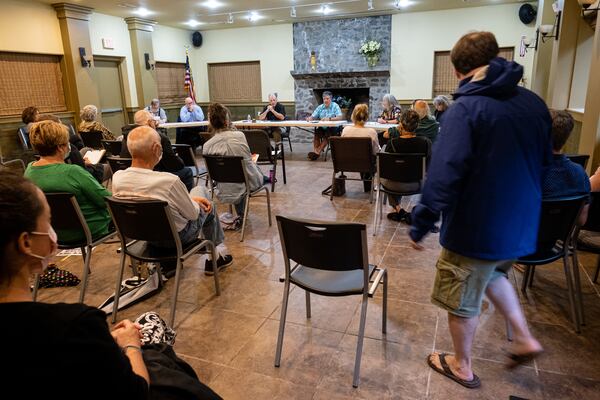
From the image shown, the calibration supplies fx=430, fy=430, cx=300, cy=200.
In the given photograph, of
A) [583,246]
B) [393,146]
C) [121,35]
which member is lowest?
[583,246]

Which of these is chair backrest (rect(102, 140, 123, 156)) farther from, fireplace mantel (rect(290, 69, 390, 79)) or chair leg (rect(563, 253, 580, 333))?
fireplace mantel (rect(290, 69, 390, 79))

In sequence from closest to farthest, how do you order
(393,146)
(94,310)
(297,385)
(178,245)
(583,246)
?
(94,310), (297,385), (178,245), (583,246), (393,146)

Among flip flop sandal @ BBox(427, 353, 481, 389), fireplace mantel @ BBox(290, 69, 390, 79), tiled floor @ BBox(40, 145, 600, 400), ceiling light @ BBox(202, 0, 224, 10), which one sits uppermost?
ceiling light @ BBox(202, 0, 224, 10)

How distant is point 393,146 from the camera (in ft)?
13.1

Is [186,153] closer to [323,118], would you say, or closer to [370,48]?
[323,118]

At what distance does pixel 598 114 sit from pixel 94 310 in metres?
3.76

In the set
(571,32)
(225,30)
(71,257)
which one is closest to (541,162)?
(71,257)

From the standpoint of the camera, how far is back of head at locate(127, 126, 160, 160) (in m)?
2.43

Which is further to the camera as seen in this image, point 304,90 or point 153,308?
point 304,90

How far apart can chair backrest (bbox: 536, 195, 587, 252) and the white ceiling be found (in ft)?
21.4

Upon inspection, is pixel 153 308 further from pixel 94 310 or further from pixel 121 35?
pixel 121 35

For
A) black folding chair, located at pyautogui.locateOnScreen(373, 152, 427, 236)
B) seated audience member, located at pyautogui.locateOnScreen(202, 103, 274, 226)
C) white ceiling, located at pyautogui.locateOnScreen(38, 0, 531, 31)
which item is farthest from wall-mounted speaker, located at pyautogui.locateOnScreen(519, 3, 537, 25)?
seated audience member, located at pyautogui.locateOnScreen(202, 103, 274, 226)

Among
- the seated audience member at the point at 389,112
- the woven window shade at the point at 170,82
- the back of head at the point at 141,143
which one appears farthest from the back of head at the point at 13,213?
the woven window shade at the point at 170,82

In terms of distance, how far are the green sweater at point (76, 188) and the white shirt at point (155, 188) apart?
0.27 m
